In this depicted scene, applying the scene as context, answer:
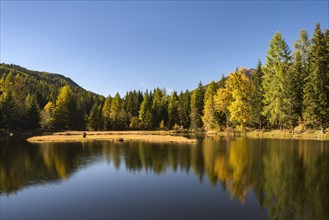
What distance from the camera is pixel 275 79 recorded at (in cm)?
6900

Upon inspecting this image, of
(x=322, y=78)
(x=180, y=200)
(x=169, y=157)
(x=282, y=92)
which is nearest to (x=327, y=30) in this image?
(x=322, y=78)

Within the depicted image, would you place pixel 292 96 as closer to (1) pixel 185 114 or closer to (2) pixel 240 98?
(2) pixel 240 98

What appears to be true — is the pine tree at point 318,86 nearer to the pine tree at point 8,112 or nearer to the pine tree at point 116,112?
the pine tree at point 116,112

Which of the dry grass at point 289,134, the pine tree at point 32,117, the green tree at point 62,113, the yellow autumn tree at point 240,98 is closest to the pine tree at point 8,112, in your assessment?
the pine tree at point 32,117

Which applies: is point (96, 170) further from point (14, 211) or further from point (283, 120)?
point (283, 120)

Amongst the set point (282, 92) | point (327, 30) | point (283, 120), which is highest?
point (327, 30)

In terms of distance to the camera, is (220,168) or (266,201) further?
(220,168)

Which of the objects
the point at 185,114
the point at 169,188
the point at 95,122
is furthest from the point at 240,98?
the point at 169,188

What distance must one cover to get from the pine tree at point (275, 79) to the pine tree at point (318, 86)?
6.42m

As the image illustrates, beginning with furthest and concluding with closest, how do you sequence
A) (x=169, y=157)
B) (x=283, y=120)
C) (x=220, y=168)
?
1. (x=283, y=120)
2. (x=169, y=157)
3. (x=220, y=168)

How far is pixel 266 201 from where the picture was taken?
723 inches

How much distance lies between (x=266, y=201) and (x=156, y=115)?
96.1 m

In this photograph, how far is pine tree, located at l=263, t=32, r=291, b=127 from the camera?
6656 cm

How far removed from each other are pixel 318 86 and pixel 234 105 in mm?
22874
